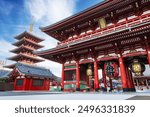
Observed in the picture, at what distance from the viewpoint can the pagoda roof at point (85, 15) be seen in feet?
31.2

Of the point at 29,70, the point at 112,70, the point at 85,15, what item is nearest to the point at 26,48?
the point at 29,70

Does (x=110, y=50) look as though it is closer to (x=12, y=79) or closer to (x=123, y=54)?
(x=123, y=54)

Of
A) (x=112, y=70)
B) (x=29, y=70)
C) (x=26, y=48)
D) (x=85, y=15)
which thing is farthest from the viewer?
(x=26, y=48)

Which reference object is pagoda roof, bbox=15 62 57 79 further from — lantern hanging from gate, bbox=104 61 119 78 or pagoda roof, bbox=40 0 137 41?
lantern hanging from gate, bbox=104 61 119 78


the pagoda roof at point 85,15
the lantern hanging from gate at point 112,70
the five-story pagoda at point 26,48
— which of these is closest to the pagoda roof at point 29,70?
the five-story pagoda at point 26,48

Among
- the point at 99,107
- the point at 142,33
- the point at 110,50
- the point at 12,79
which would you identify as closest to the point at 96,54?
the point at 110,50

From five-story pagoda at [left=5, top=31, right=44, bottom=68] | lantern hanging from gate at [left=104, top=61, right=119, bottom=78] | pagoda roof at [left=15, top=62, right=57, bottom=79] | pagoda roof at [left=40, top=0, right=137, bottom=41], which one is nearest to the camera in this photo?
lantern hanging from gate at [left=104, top=61, right=119, bottom=78]

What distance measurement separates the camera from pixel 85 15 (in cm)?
1098

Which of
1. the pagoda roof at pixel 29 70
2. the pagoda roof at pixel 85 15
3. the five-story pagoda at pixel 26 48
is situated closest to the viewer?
the pagoda roof at pixel 85 15

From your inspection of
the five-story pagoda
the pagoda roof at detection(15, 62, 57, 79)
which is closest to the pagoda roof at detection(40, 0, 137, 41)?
the pagoda roof at detection(15, 62, 57, 79)

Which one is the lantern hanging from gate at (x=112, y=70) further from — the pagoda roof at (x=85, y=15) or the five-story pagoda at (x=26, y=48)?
the five-story pagoda at (x=26, y=48)

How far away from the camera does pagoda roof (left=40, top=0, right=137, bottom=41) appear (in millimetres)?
9514

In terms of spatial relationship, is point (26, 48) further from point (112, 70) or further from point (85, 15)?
point (112, 70)

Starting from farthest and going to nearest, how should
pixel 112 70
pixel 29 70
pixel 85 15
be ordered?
1. pixel 29 70
2. pixel 85 15
3. pixel 112 70
